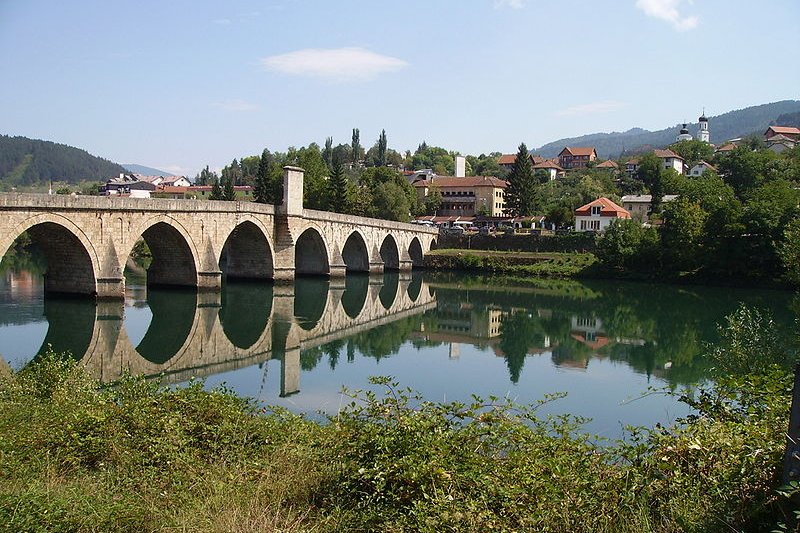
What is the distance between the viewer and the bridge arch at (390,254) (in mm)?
53094

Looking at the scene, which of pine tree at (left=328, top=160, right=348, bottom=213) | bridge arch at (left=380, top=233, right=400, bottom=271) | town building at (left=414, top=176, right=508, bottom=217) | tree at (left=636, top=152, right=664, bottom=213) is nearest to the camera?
bridge arch at (left=380, top=233, right=400, bottom=271)

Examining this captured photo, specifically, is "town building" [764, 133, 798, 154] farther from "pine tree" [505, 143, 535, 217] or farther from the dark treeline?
the dark treeline

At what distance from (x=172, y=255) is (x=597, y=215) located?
37.6 meters

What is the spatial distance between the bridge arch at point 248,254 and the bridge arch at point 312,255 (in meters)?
4.77

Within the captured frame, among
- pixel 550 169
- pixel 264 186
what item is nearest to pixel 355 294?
pixel 264 186

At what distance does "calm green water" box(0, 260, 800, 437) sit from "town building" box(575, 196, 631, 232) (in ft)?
59.6

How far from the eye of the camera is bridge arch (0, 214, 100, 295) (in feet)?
84.5

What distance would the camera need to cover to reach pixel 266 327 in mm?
26156

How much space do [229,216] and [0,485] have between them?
29565 millimetres

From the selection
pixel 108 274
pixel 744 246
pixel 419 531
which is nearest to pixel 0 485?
pixel 419 531

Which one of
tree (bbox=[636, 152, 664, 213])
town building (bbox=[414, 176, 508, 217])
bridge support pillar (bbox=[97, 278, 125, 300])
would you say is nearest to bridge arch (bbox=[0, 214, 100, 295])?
bridge support pillar (bbox=[97, 278, 125, 300])

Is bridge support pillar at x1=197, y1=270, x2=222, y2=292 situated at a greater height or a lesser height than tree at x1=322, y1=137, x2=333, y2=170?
lesser

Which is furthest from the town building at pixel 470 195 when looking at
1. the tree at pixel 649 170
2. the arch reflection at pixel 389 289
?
the arch reflection at pixel 389 289

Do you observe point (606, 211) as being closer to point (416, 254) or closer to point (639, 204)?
point (639, 204)
